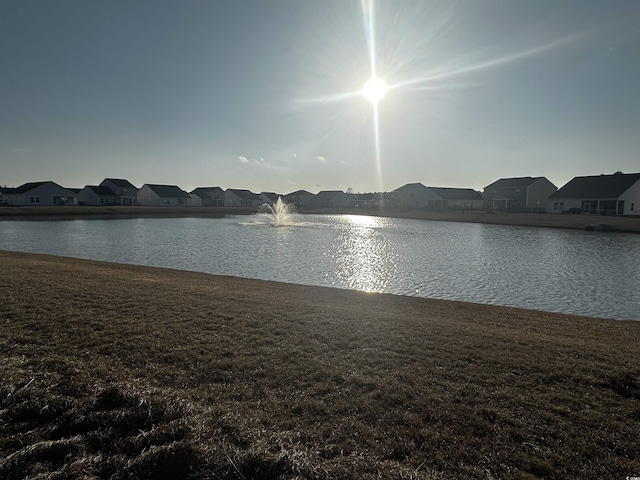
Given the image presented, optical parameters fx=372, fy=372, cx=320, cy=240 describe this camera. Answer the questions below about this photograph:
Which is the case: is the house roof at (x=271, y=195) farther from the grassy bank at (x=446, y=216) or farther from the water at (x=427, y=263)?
the water at (x=427, y=263)

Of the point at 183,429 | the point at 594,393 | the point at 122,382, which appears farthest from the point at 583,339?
the point at 122,382

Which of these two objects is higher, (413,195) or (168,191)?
(168,191)

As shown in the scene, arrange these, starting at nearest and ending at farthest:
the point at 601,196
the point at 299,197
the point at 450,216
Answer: the point at 601,196, the point at 450,216, the point at 299,197

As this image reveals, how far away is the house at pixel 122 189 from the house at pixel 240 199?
28589 mm

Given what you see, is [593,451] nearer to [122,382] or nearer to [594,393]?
[594,393]

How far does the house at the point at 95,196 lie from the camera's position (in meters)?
96.9

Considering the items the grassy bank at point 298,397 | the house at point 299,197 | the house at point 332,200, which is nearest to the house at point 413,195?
the house at point 332,200

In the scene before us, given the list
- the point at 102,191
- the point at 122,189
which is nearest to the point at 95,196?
the point at 102,191

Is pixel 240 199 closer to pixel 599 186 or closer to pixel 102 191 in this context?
pixel 102 191

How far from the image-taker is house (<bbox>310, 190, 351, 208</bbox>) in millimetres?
A: 124500

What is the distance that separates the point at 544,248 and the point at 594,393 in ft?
92.6

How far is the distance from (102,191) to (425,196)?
85567 millimetres

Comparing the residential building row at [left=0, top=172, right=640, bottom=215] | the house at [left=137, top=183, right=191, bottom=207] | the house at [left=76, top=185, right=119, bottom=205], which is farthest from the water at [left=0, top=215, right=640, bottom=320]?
the house at [left=137, top=183, right=191, bottom=207]

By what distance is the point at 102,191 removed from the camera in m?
99.0
